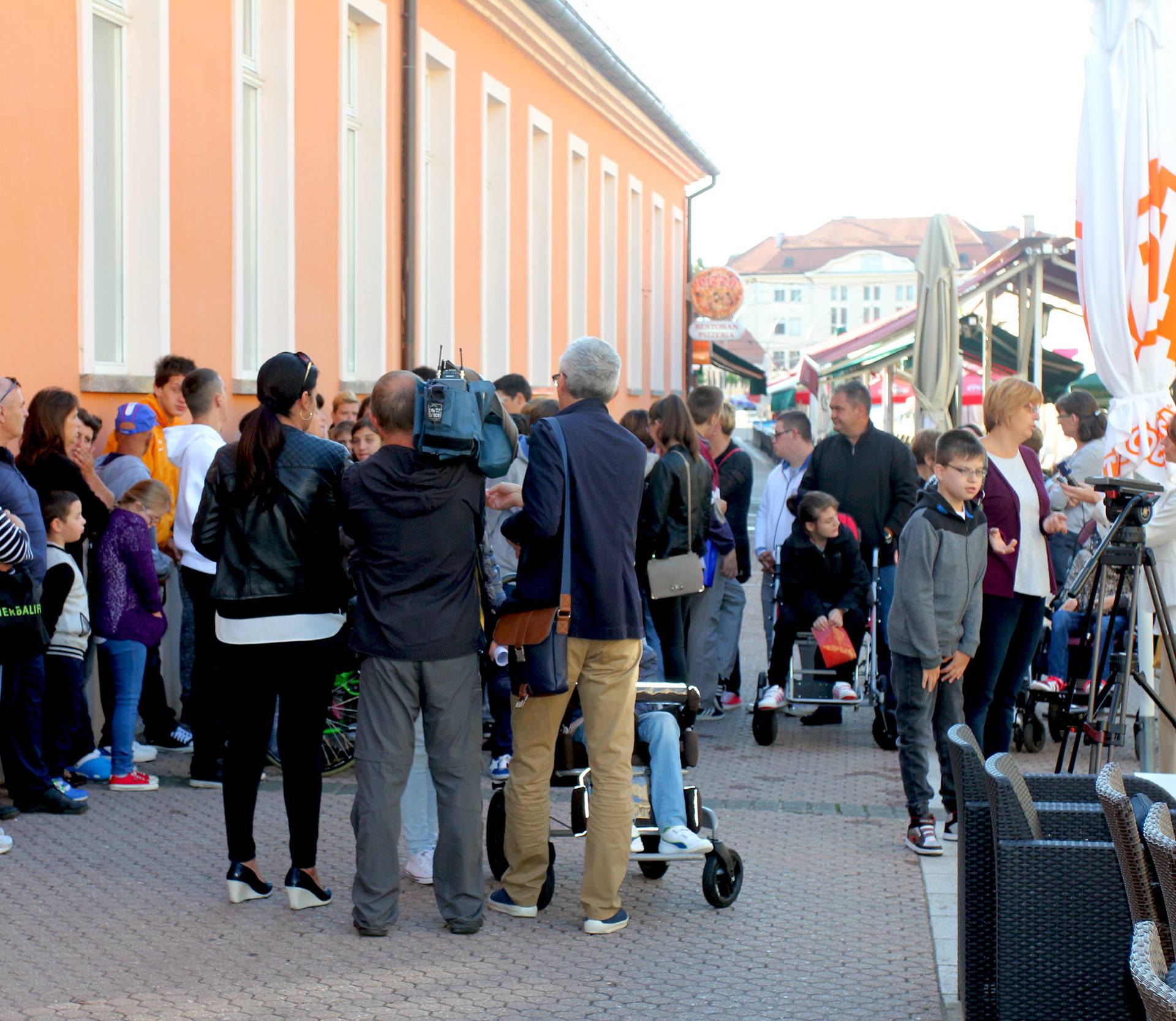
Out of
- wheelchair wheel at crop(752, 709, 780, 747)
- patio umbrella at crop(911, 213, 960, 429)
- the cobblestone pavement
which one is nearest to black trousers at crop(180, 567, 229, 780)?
the cobblestone pavement

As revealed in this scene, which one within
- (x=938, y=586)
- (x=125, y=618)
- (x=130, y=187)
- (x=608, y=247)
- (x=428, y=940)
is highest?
(x=608, y=247)

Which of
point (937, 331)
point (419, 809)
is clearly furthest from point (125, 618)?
point (937, 331)

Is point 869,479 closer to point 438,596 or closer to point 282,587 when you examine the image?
point 438,596

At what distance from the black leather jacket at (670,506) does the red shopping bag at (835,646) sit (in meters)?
0.94

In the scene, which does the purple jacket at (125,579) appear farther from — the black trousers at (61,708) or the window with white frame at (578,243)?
the window with white frame at (578,243)

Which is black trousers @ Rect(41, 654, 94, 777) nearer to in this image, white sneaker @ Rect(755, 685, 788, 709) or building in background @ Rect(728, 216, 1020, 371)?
white sneaker @ Rect(755, 685, 788, 709)

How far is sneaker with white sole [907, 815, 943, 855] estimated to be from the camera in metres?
6.49

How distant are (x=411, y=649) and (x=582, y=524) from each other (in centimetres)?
71

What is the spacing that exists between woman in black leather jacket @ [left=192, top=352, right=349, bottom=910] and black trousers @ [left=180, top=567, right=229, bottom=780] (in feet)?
5.31

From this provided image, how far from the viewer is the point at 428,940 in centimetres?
533

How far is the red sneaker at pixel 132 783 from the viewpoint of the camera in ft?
24.3

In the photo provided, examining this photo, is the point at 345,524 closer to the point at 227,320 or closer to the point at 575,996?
the point at 575,996

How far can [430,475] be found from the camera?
518cm

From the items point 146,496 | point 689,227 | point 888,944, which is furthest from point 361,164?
point 689,227
